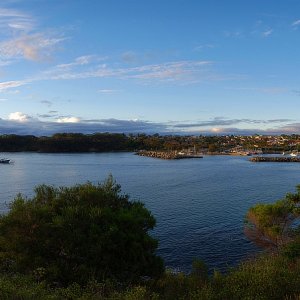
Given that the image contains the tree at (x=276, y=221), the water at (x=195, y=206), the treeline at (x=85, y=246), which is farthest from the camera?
the water at (x=195, y=206)


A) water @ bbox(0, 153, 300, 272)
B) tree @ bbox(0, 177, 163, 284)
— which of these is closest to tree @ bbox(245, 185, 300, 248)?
water @ bbox(0, 153, 300, 272)

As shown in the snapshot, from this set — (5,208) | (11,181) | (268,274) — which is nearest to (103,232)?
(268,274)

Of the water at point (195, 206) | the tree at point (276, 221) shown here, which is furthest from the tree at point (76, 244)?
the tree at point (276, 221)

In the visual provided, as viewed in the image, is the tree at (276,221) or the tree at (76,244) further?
the tree at (276,221)

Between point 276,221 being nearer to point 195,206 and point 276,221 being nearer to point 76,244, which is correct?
point 76,244

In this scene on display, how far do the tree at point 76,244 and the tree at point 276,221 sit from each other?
31.4ft

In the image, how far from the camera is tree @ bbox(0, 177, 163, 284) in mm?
17719

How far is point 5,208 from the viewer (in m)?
44.5

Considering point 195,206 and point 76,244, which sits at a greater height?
point 76,244

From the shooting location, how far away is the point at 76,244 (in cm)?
1808

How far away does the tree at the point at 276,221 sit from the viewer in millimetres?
25812

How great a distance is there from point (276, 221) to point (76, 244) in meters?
13.6

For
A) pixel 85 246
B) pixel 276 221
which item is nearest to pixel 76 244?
pixel 85 246

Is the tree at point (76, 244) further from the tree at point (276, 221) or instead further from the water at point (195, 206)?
the tree at point (276, 221)
